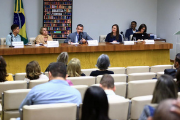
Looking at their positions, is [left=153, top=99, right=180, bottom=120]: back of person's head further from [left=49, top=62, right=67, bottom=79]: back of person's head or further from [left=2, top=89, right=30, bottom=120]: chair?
[left=2, top=89, right=30, bottom=120]: chair

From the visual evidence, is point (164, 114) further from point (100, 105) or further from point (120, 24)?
point (120, 24)

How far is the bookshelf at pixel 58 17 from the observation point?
348 inches

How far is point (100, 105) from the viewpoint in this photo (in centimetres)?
179

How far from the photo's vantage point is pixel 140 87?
3.59 meters

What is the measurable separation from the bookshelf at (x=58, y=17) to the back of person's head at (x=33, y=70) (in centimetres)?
520

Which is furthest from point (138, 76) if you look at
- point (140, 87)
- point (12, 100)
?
point (12, 100)

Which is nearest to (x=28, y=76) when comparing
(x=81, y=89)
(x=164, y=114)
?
(x=81, y=89)

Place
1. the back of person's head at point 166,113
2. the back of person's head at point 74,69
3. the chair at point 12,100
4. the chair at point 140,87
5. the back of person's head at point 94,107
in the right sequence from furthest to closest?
1. the back of person's head at point 74,69
2. the chair at point 140,87
3. the chair at point 12,100
4. the back of person's head at point 94,107
5. the back of person's head at point 166,113

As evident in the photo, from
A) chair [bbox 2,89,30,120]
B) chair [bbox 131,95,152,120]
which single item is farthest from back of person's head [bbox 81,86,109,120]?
chair [bbox 2,89,30,120]

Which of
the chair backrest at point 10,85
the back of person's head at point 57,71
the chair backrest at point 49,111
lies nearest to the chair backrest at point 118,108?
the chair backrest at point 49,111

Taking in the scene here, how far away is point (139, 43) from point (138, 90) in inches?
145

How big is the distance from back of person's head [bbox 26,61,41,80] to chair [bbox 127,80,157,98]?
1204 mm

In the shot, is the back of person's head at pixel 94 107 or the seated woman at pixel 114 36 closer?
the back of person's head at pixel 94 107

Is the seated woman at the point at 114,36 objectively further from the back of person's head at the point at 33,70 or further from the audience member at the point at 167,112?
the audience member at the point at 167,112
